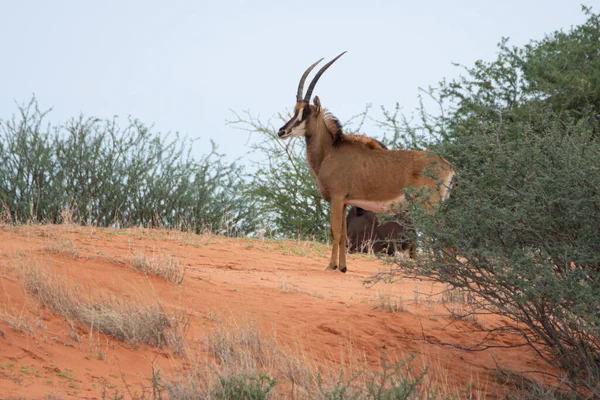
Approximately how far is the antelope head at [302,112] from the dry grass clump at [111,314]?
4.82 metres

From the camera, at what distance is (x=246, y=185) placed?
19.3 meters

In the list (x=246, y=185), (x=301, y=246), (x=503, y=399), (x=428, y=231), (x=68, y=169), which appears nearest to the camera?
(x=503, y=399)

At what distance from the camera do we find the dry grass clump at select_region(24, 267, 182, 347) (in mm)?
6078

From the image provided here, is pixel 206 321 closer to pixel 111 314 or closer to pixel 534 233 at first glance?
pixel 111 314

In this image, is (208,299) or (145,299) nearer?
(145,299)

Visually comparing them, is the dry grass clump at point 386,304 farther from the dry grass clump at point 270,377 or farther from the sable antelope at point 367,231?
the sable antelope at point 367,231

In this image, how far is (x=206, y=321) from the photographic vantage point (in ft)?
22.4

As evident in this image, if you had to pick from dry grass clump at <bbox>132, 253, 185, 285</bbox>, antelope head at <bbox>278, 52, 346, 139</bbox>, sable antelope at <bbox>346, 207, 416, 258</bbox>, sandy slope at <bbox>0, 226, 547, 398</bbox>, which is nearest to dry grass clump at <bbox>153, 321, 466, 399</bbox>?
sandy slope at <bbox>0, 226, 547, 398</bbox>

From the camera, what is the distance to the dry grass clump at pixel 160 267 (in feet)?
27.0

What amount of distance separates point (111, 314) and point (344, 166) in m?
5.30

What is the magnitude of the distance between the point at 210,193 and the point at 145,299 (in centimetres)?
1010

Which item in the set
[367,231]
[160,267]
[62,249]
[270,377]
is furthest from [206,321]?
[367,231]

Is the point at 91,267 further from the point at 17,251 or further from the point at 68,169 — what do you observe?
the point at 68,169

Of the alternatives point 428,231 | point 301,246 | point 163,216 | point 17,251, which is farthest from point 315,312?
point 163,216
